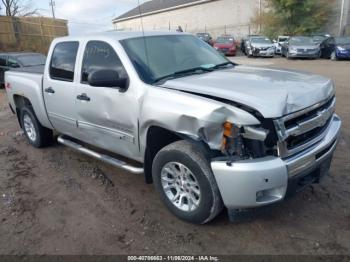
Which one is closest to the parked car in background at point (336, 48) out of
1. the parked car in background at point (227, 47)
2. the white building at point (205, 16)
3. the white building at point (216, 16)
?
the parked car in background at point (227, 47)

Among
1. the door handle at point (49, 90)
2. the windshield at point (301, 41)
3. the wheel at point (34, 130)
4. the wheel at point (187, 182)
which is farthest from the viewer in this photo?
the windshield at point (301, 41)

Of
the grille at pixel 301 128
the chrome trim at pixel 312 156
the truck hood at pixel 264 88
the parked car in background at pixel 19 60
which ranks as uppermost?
the truck hood at pixel 264 88

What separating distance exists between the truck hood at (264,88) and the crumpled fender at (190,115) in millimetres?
124

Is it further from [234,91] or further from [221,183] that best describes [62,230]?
[234,91]

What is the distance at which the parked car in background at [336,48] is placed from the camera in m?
19.8

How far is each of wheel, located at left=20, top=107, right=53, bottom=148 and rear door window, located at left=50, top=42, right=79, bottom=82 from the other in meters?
1.23

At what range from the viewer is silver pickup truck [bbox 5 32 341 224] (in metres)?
2.82

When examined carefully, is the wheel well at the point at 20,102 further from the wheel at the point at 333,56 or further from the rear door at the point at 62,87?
the wheel at the point at 333,56

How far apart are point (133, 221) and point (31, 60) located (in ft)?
37.1

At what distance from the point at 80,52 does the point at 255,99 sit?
2.49 meters

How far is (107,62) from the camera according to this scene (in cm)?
401

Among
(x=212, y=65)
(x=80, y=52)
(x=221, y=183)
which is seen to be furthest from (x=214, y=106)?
(x=80, y=52)

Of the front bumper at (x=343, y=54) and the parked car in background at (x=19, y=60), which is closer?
the parked car in background at (x=19, y=60)

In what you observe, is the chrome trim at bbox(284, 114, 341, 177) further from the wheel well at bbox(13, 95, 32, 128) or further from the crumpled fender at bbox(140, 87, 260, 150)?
the wheel well at bbox(13, 95, 32, 128)
